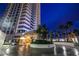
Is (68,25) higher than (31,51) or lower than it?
higher

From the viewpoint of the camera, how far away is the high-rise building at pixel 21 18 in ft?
5.62

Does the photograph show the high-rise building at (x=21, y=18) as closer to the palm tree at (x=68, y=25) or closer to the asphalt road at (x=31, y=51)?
the asphalt road at (x=31, y=51)

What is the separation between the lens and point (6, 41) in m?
1.70

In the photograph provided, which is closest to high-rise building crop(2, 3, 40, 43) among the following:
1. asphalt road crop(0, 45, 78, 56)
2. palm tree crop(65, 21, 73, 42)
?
asphalt road crop(0, 45, 78, 56)

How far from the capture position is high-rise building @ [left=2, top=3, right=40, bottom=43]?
1.71 meters

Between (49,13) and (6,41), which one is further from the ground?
(49,13)

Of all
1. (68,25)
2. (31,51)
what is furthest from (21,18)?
(68,25)

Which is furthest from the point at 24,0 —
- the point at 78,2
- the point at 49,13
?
the point at 78,2

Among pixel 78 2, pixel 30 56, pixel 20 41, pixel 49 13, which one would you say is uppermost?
pixel 78 2

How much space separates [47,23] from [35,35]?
0.59ft

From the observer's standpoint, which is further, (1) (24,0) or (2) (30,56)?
(1) (24,0)

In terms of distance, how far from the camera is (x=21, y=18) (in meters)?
1.76

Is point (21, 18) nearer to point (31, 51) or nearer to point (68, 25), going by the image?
point (31, 51)

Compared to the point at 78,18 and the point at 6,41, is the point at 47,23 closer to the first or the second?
the point at 78,18
